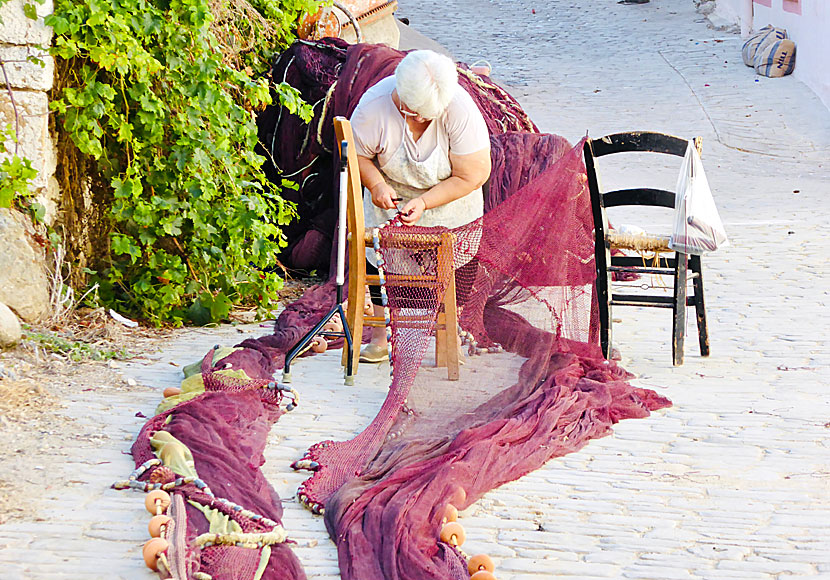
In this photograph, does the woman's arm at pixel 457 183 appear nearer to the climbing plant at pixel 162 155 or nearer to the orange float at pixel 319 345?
the orange float at pixel 319 345

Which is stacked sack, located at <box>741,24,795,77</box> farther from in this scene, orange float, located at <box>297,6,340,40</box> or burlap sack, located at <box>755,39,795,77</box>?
orange float, located at <box>297,6,340,40</box>

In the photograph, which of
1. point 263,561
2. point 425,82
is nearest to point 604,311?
point 425,82

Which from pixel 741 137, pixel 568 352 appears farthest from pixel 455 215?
pixel 741 137

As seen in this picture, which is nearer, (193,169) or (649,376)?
(649,376)

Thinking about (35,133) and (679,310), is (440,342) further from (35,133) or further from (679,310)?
(35,133)

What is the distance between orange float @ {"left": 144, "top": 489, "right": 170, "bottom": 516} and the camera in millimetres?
3396

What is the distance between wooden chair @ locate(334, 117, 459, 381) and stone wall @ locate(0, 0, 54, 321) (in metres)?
1.77

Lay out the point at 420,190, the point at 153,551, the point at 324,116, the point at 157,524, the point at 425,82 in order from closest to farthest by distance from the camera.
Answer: the point at 153,551 → the point at 157,524 → the point at 425,82 → the point at 420,190 → the point at 324,116

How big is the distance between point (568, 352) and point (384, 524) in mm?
2008

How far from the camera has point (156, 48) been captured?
5754mm

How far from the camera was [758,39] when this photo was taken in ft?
48.5

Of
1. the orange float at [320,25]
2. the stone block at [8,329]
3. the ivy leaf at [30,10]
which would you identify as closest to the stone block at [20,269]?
the stone block at [8,329]

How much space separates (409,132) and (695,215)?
151 cm

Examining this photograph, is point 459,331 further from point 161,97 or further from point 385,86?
point 161,97
